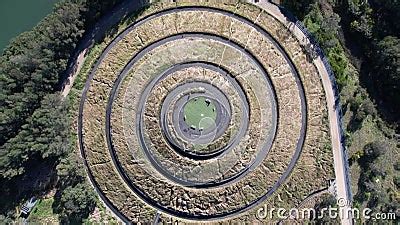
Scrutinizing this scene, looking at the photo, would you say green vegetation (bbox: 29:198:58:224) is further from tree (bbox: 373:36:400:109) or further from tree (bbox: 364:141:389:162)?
tree (bbox: 373:36:400:109)

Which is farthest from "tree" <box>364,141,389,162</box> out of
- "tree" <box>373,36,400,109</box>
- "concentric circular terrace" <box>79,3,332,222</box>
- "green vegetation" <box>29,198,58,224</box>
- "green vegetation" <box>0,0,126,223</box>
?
"green vegetation" <box>29,198,58,224</box>

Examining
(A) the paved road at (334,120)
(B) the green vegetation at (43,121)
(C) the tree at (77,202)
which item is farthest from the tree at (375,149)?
(B) the green vegetation at (43,121)

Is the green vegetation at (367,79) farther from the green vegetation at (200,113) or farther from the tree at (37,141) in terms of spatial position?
the tree at (37,141)

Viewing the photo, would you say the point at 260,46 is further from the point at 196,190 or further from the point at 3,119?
the point at 3,119

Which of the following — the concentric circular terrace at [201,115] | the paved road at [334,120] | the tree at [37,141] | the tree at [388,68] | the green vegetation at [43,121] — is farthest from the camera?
the concentric circular terrace at [201,115]

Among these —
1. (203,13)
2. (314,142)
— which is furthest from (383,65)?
(203,13)

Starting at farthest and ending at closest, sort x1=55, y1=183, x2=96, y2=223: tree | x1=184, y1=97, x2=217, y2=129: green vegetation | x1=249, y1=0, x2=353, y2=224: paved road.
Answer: x1=184, y1=97, x2=217, y2=129: green vegetation
x1=249, y1=0, x2=353, y2=224: paved road
x1=55, y1=183, x2=96, y2=223: tree
